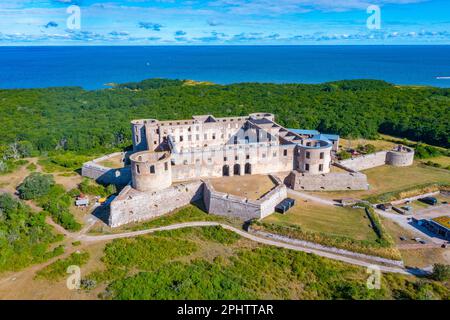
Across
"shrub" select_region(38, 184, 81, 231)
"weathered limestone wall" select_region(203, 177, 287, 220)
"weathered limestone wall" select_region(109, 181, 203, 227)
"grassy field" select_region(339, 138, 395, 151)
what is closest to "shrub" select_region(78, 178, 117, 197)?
"shrub" select_region(38, 184, 81, 231)

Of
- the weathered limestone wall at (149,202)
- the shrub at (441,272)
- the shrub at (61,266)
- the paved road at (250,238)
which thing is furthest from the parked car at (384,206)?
the shrub at (61,266)

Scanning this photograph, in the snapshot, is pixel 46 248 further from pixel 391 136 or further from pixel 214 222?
pixel 391 136

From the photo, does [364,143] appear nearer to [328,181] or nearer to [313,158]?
[328,181]

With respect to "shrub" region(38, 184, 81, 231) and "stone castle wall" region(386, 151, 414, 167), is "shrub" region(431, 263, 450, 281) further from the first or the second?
"shrub" region(38, 184, 81, 231)

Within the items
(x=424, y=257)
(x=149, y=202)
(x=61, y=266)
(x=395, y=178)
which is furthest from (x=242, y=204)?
(x=395, y=178)

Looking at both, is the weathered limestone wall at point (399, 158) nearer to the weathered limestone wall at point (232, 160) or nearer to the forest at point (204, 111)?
the forest at point (204, 111)

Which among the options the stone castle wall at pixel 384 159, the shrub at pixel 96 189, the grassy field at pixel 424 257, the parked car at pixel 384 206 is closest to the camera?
the grassy field at pixel 424 257
